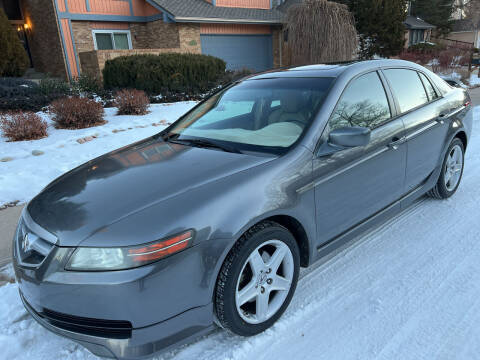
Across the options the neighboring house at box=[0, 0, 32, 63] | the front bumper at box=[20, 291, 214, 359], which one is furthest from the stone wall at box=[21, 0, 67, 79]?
the front bumper at box=[20, 291, 214, 359]

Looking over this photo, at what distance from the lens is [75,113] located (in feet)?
26.8

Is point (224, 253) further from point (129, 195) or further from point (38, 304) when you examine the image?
point (38, 304)

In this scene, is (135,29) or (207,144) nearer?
(207,144)

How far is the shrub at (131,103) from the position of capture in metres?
9.42

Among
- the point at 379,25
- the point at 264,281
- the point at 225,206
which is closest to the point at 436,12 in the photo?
the point at 379,25

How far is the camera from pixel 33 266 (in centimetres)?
200

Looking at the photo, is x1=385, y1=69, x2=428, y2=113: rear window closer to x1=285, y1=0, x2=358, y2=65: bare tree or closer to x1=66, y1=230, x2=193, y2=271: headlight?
x1=66, y1=230, x2=193, y2=271: headlight

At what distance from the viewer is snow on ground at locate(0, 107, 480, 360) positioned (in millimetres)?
2217

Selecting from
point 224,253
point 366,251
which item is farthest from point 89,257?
point 366,251

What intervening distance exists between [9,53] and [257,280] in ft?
49.6

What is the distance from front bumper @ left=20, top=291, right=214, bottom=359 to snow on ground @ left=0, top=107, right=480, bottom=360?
12.3 inches

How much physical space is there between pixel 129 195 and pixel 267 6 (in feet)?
67.5

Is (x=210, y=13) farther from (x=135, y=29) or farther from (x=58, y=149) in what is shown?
(x=58, y=149)

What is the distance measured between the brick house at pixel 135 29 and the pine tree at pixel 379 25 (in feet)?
13.8
